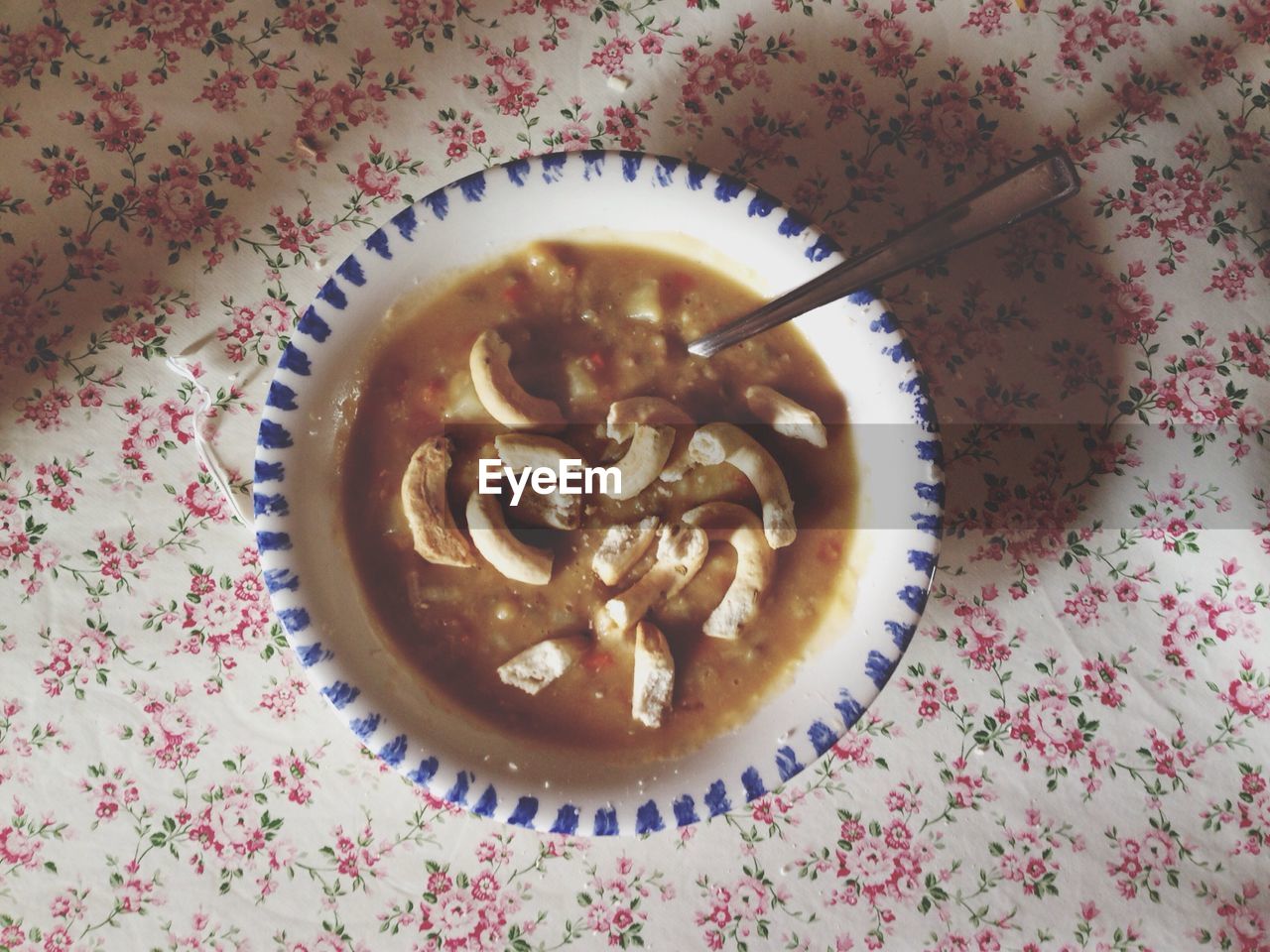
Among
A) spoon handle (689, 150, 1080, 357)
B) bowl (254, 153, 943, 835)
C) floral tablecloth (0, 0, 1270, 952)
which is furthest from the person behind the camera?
floral tablecloth (0, 0, 1270, 952)

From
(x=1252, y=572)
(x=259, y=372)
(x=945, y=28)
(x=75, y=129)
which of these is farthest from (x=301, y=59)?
(x=1252, y=572)

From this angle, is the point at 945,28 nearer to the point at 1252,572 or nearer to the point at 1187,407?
the point at 1187,407

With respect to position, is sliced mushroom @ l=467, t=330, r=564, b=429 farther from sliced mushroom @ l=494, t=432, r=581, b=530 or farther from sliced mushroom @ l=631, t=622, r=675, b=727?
sliced mushroom @ l=631, t=622, r=675, b=727

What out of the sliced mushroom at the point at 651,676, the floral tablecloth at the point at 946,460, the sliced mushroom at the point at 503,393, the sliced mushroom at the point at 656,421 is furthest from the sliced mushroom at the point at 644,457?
Result: the floral tablecloth at the point at 946,460

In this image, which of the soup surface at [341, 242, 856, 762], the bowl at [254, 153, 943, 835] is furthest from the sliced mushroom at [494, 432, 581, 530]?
the bowl at [254, 153, 943, 835]

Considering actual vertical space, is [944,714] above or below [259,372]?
below

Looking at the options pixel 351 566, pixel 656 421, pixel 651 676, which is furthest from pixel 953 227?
pixel 351 566

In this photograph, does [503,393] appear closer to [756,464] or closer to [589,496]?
[589,496]
